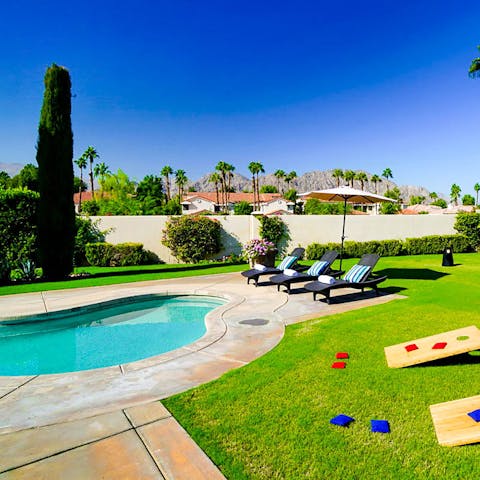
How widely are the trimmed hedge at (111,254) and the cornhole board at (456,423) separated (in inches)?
614

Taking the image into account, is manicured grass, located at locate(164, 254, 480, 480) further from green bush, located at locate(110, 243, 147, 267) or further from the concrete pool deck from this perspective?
green bush, located at locate(110, 243, 147, 267)

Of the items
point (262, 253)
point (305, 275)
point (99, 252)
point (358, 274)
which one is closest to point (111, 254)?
point (99, 252)

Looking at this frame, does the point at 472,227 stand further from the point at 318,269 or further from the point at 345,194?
the point at 318,269

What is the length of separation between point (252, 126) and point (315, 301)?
38351mm

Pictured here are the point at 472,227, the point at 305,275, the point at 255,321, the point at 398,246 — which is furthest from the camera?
the point at 472,227

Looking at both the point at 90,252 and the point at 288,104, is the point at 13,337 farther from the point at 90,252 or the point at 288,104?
the point at 288,104

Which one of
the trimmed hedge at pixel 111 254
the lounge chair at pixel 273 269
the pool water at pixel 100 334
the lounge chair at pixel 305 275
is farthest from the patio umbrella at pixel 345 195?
the trimmed hedge at pixel 111 254

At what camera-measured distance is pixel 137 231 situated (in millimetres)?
18125

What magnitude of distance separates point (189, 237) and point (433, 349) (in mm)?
14220

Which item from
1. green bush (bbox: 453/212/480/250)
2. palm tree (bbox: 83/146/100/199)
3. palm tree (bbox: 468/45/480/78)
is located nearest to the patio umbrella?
palm tree (bbox: 468/45/480/78)

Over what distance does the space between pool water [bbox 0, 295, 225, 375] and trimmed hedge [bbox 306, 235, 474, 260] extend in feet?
31.8

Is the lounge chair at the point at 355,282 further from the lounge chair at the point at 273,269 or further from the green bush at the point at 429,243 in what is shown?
the green bush at the point at 429,243

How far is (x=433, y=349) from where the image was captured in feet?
16.8

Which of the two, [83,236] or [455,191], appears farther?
[455,191]
